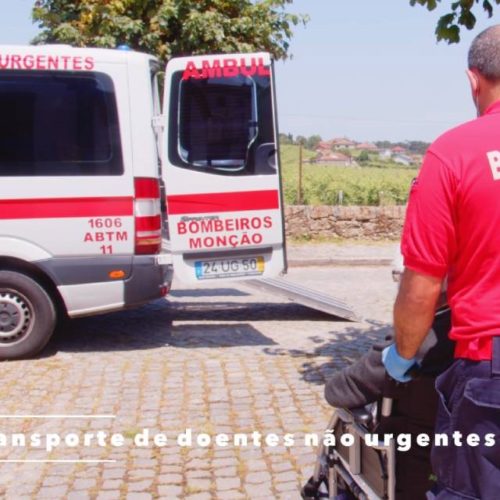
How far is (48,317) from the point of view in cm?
700

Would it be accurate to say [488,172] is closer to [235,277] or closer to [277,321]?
[235,277]

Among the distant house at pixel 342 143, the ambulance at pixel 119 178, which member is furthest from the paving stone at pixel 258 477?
the distant house at pixel 342 143

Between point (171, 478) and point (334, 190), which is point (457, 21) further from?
point (334, 190)

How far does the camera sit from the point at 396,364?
8.53 feet

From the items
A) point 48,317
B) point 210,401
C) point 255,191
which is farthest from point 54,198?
point 210,401

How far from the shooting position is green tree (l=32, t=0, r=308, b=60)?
12461 mm

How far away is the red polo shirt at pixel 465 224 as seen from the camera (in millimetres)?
2344

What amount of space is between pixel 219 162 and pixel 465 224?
4969 millimetres

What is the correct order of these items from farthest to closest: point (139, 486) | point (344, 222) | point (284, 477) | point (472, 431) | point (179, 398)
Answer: point (344, 222) → point (179, 398) → point (284, 477) → point (139, 486) → point (472, 431)

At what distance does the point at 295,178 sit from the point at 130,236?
36.0 feet

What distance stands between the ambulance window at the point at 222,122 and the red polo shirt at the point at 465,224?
484cm

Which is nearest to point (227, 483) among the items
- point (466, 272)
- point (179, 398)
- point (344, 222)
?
point (179, 398)

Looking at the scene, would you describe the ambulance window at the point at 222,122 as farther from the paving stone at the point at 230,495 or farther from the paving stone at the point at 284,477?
the paving stone at the point at 230,495

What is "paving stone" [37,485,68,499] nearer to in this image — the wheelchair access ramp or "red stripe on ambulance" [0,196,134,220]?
"red stripe on ambulance" [0,196,134,220]
